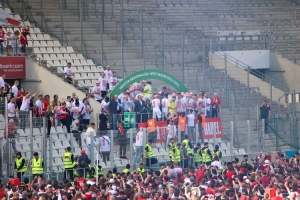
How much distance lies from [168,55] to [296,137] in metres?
7.28

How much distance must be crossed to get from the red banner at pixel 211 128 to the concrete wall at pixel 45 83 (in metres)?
4.98

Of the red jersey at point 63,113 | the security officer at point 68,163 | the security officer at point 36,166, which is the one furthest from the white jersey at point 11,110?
the security officer at point 68,163

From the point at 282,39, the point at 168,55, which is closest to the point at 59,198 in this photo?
the point at 168,55

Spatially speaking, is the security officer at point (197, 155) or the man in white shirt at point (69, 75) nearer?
the security officer at point (197, 155)

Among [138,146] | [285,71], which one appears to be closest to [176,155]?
[138,146]

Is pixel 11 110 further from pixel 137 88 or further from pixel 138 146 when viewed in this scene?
pixel 137 88

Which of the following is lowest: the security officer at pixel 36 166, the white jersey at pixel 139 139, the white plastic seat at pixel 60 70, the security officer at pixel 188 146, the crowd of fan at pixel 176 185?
the crowd of fan at pixel 176 185

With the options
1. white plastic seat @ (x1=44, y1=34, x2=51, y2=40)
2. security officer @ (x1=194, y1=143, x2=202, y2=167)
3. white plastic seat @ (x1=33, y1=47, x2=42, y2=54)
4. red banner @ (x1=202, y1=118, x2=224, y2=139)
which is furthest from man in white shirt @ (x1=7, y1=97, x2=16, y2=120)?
white plastic seat @ (x1=44, y1=34, x2=51, y2=40)

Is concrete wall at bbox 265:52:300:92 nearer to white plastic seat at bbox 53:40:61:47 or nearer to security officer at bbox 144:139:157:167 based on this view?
white plastic seat at bbox 53:40:61:47

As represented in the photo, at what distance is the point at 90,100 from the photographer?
30469 mm

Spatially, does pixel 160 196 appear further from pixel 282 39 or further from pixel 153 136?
pixel 282 39

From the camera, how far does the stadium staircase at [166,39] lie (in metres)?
33.0

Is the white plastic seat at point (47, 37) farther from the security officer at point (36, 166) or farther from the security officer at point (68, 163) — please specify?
the security officer at point (36, 166)

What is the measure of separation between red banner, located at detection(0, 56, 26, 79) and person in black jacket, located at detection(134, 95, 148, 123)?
5.44 metres
